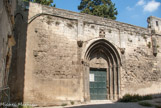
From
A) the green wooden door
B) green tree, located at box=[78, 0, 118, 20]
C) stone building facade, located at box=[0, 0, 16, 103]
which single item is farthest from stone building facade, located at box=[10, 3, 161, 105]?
green tree, located at box=[78, 0, 118, 20]

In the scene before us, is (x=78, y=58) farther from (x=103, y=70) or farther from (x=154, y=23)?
(x=154, y=23)

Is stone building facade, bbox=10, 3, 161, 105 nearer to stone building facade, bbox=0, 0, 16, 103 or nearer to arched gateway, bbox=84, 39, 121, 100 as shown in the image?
arched gateway, bbox=84, 39, 121, 100

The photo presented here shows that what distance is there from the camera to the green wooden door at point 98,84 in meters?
9.02

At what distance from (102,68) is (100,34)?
1817 mm

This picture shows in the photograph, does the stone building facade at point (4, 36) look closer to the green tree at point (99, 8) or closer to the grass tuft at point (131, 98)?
the grass tuft at point (131, 98)

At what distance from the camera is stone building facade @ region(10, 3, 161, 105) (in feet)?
24.1

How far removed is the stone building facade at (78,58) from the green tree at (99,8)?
25.9 feet

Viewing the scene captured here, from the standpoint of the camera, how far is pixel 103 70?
960 centimetres

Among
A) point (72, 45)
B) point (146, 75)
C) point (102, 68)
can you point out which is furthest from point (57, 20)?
point (146, 75)

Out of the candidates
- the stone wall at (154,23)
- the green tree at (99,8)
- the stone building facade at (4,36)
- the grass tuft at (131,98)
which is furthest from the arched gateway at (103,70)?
the green tree at (99,8)

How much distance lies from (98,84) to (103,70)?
85 cm

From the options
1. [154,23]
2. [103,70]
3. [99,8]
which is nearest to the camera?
[103,70]

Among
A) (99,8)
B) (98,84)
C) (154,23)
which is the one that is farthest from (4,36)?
(99,8)

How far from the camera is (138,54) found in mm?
10188
